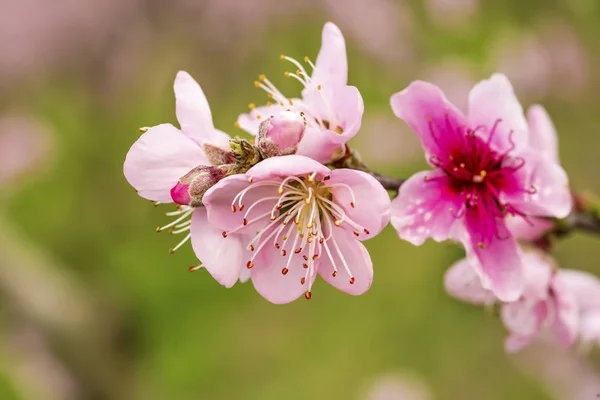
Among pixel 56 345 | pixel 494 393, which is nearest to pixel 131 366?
pixel 56 345

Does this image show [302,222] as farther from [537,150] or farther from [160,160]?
[537,150]

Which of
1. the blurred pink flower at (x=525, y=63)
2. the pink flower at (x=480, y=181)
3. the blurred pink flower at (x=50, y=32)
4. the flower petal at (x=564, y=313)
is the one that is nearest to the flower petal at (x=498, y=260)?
the pink flower at (x=480, y=181)

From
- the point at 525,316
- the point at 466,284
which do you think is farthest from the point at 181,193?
the point at 525,316

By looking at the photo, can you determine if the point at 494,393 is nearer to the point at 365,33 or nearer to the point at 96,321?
the point at 96,321

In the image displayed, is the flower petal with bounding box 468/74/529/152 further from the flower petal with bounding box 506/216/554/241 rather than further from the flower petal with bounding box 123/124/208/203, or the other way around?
the flower petal with bounding box 123/124/208/203

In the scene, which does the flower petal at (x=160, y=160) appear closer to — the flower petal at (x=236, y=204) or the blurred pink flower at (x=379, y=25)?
the flower petal at (x=236, y=204)
